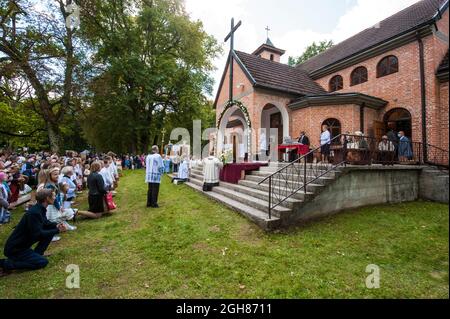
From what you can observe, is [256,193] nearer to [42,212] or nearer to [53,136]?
[42,212]

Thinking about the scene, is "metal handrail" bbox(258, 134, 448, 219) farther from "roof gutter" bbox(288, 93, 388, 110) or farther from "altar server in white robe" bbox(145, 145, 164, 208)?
"altar server in white robe" bbox(145, 145, 164, 208)

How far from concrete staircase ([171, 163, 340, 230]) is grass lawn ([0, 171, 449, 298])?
31 centimetres

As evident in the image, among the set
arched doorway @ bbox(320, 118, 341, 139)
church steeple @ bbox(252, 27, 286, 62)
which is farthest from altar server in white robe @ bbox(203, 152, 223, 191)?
church steeple @ bbox(252, 27, 286, 62)

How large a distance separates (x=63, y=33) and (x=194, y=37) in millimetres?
13573

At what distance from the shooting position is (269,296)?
315cm

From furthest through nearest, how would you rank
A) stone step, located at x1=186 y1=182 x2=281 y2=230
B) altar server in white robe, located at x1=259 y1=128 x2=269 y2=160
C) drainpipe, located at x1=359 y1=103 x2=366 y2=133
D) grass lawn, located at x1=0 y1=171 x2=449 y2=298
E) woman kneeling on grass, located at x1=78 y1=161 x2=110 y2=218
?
altar server in white robe, located at x1=259 y1=128 x2=269 y2=160
drainpipe, located at x1=359 y1=103 x2=366 y2=133
woman kneeling on grass, located at x1=78 y1=161 x2=110 y2=218
stone step, located at x1=186 y1=182 x2=281 y2=230
grass lawn, located at x1=0 y1=171 x2=449 y2=298

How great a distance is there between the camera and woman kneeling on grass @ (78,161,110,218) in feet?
22.3

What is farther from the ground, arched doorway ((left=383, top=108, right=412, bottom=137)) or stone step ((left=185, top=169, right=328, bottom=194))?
arched doorway ((left=383, top=108, right=412, bottom=137))

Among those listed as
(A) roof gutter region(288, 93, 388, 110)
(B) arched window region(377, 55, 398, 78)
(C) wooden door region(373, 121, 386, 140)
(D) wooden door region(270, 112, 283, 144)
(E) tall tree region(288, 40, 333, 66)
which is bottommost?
(C) wooden door region(373, 121, 386, 140)

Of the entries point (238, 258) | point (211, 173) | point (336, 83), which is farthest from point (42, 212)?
point (336, 83)

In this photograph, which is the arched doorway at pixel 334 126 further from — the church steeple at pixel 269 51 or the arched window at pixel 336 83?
the church steeple at pixel 269 51

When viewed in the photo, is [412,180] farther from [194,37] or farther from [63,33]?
[194,37]

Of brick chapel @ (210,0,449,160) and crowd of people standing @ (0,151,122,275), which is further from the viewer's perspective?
brick chapel @ (210,0,449,160)

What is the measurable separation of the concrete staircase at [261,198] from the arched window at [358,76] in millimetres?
8757
